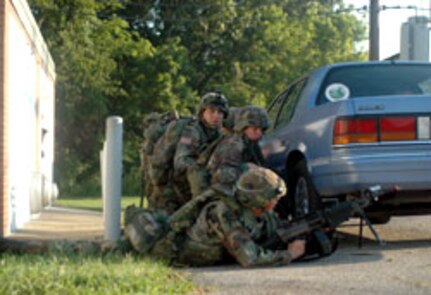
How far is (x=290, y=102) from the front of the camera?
344 inches

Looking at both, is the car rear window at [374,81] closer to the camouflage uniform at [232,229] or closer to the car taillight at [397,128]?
the car taillight at [397,128]

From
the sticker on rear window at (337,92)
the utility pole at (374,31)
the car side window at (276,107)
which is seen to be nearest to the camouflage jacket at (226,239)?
the sticker on rear window at (337,92)

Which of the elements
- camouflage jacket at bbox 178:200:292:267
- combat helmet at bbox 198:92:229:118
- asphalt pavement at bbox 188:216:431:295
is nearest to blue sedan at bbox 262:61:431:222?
asphalt pavement at bbox 188:216:431:295

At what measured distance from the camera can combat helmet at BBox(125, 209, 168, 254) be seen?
6.61 meters

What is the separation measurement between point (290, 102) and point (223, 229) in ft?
9.20

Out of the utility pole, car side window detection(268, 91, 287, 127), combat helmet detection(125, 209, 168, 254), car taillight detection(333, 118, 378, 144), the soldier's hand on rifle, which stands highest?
the utility pole

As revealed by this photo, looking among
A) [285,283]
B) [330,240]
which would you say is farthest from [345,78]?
[285,283]

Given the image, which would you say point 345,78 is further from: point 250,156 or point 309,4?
point 309,4

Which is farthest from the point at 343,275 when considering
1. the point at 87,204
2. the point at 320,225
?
the point at 87,204

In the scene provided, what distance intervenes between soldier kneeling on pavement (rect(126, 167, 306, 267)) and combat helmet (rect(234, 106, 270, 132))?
971mm

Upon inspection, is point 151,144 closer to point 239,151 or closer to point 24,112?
point 239,151

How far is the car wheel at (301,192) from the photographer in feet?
24.3

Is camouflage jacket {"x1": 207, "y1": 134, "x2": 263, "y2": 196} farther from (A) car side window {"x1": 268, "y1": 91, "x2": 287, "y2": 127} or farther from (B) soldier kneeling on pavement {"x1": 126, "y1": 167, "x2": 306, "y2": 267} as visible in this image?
(A) car side window {"x1": 268, "y1": 91, "x2": 287, "y2": 127}

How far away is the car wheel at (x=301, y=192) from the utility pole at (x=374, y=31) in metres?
13.9
